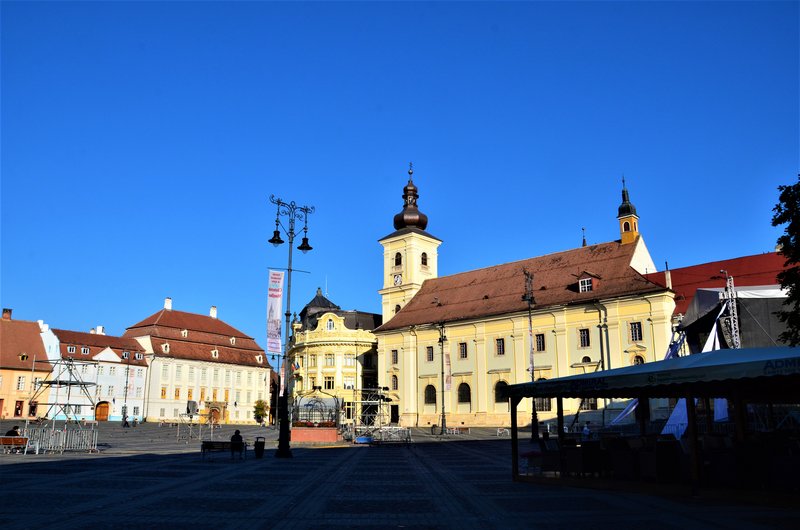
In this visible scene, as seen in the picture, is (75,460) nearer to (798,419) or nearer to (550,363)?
(798,419)

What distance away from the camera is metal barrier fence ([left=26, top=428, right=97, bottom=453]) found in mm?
26047

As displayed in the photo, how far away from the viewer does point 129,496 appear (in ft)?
42.4

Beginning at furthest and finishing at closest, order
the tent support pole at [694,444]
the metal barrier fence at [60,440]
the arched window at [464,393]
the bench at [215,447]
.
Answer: the arched window at [464,393], the metal barrier fence at [60,440], the bench at [215,447], the tent support pole at [694,444]

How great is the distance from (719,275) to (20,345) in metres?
68.5

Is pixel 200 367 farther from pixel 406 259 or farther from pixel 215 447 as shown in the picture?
pixel 215 447

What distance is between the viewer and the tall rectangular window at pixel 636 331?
166 feet

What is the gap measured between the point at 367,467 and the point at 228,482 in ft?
20.0

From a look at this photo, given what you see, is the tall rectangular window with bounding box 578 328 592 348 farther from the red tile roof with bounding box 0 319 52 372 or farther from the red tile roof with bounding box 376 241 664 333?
the red tile roof with bounding box 0 319 52 372

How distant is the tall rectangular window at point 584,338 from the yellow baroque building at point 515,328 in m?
0.08

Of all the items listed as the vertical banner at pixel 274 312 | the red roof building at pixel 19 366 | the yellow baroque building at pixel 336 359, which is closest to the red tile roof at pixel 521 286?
the yellow baroque building at pixel 336 359

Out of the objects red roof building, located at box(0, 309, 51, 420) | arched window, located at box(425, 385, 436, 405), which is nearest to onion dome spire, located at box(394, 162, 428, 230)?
arched window, located at box(425, 385, 436, 405)

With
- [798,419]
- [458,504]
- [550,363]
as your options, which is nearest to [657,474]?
[458,504]

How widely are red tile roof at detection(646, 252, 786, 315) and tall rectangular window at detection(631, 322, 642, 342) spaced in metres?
3.07

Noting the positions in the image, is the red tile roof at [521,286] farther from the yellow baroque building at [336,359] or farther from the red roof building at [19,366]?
the red roof building at [19,366]
